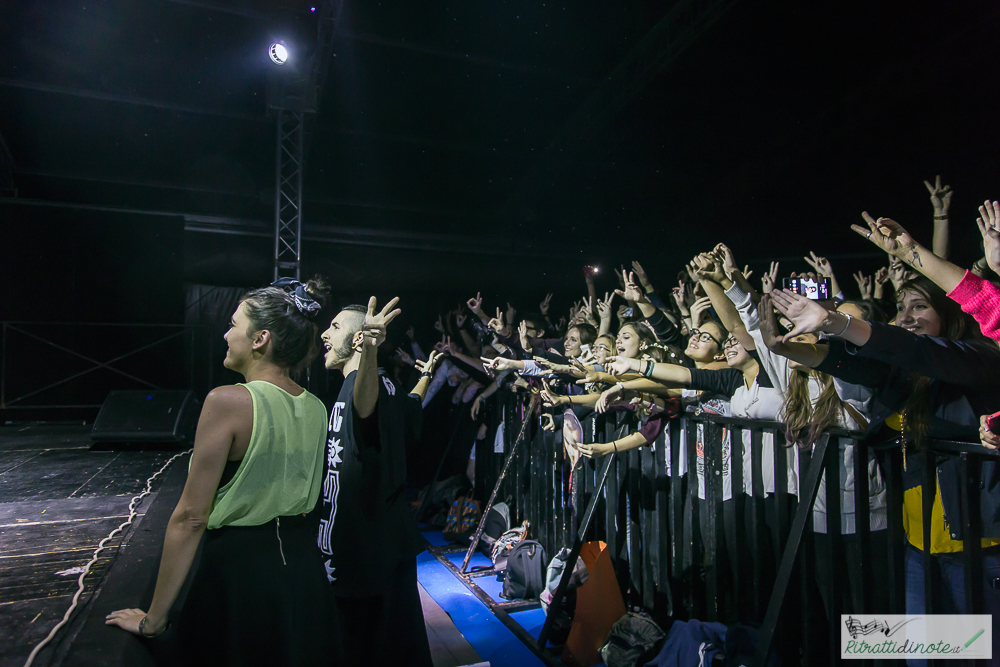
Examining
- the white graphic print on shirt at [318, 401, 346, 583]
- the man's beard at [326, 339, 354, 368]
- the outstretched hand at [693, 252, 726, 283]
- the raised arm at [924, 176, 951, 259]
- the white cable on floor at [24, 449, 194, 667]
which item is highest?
the raised arm at [924, 176, 951, 259]

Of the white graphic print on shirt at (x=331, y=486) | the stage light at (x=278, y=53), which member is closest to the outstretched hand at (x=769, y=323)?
the white graphic print on shirt at (x=331, y=486)

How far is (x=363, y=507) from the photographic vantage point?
2279 mm

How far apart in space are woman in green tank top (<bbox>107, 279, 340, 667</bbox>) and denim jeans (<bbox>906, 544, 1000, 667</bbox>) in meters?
2.12

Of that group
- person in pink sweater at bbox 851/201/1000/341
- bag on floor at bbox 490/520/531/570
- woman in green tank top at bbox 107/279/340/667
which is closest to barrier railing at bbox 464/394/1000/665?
person in pink sweater at bbox 851/201/1000/341

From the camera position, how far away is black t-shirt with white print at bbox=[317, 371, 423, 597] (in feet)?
7.39

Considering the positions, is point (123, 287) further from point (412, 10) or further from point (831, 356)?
point (831, 356)

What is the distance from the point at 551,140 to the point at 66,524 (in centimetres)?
853

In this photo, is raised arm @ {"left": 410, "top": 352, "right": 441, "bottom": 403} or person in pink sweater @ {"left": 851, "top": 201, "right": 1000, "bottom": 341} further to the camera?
raised arm @ {"left": 410, "top": 352, "right": 441, "bottom": 403}

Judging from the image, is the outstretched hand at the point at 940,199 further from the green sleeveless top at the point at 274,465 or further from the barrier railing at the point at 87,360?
the barrier railing at the point at 87,360

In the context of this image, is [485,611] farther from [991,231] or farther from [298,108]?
[298,108]

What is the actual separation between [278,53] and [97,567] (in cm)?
573

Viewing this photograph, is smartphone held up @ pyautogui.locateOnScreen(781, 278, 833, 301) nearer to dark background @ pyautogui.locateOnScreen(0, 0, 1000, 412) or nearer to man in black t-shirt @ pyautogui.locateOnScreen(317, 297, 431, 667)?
man in black t-shirt @ pyautogui.locateOnScreen(317, 297, 431, 667)

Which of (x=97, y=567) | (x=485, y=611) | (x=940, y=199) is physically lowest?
(x=485, y=611)

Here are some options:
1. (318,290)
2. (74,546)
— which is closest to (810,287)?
(318,290)
